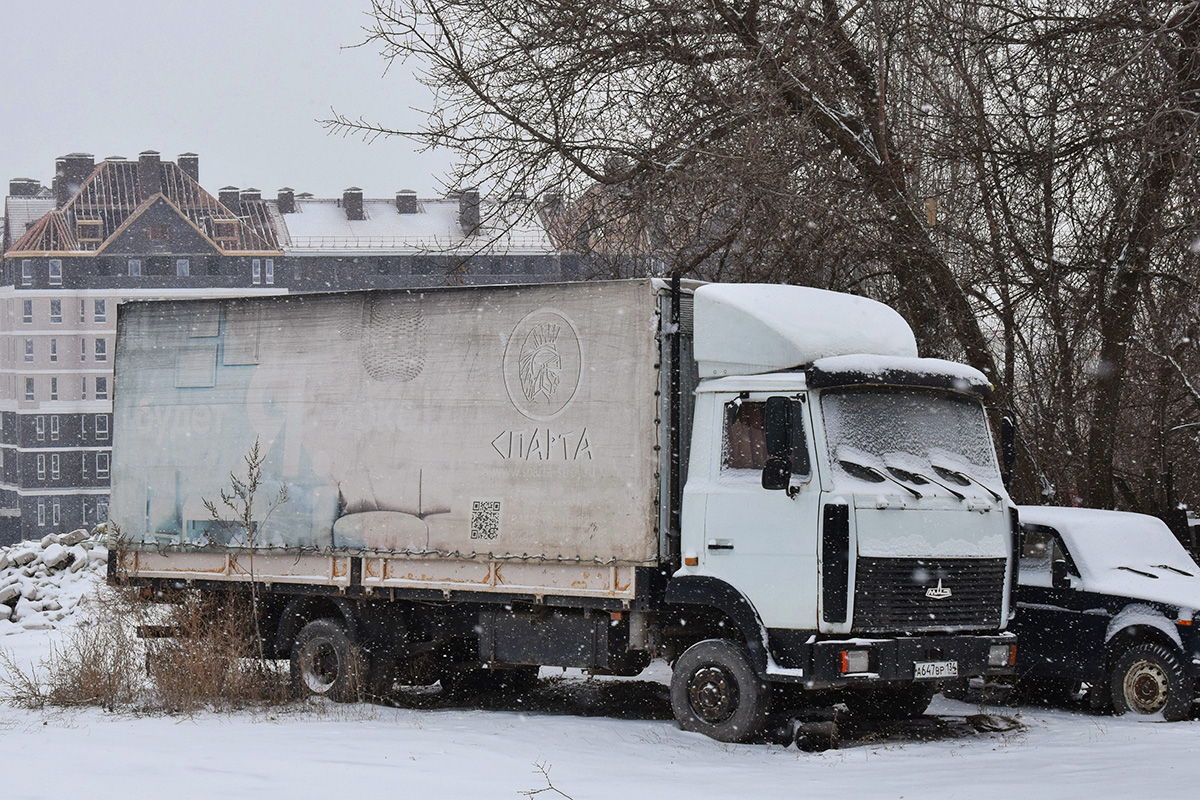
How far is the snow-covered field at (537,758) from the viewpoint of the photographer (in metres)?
8.03

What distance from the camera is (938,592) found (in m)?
10.1

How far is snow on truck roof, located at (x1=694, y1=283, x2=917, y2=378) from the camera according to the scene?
10258 millimetres

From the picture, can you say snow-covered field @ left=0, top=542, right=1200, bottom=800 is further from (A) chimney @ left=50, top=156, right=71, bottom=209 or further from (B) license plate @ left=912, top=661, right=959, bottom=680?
(A) chimney @ left=50, top=156, right=71, bottom=209

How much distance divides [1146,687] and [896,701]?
2.01m

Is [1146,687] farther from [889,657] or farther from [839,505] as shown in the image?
[839,505]

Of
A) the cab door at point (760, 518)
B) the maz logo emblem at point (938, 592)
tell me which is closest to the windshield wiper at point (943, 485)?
the maz logo emblem at point (938, 592)

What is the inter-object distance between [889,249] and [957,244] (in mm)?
927

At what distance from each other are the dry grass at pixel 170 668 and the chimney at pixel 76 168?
307 ft

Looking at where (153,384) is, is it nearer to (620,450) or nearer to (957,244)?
(620,450)

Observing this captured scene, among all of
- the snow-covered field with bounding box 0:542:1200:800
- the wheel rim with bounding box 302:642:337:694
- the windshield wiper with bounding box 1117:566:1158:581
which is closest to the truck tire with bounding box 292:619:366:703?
the wheel rim with bounding box 302:642:337:694

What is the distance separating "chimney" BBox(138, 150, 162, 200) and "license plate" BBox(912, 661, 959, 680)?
315ft

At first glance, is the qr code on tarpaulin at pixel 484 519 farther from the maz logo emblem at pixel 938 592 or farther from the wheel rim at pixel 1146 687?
the wheel rim at pixel 1146 687

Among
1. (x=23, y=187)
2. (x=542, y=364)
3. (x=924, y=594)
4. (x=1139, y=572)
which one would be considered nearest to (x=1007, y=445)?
(x=924, y=594)

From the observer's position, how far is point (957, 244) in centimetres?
1584
